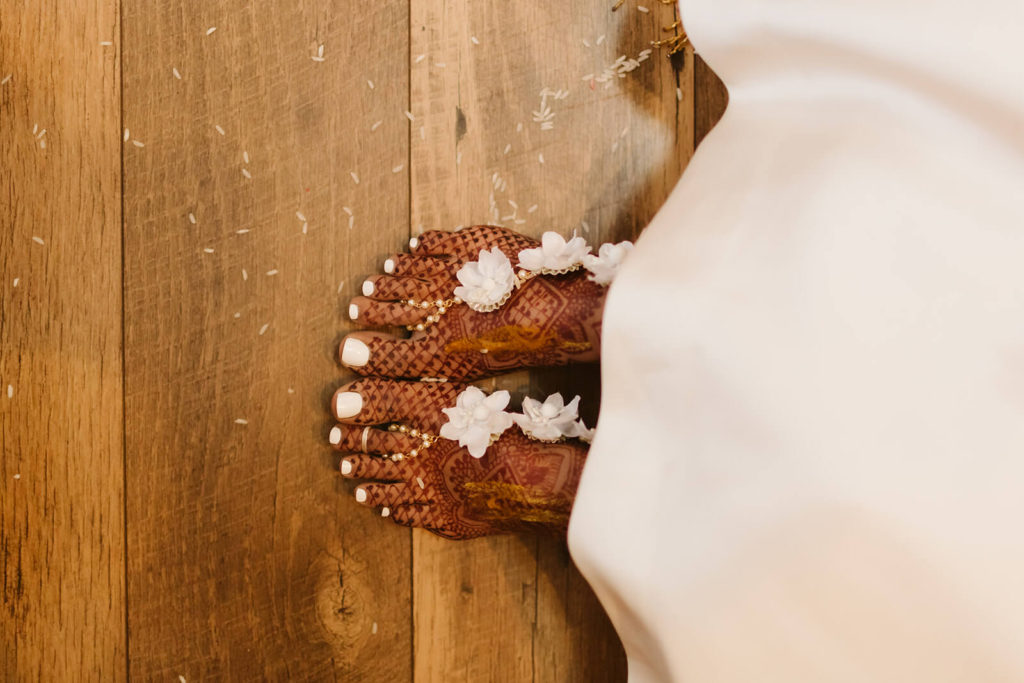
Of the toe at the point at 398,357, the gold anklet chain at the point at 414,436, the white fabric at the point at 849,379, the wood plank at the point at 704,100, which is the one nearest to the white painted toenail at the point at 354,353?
the toe at the point at 398,357

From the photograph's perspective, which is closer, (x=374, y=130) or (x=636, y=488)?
(x=636, y=488)

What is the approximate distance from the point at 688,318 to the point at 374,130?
56 centimetres

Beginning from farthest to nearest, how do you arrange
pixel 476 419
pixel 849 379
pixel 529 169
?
pixel 529 169, pixel 476 419, pixel 849 379

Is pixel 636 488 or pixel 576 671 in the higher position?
pixel 636 488

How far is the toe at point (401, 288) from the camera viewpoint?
94cm

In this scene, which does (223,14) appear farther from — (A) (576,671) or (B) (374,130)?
(A) (576,671)

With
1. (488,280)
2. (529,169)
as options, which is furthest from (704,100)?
(488,280)

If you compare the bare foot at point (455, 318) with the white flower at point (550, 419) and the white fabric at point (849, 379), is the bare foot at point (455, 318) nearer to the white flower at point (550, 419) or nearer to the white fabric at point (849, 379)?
the white flower at point (550, 419)

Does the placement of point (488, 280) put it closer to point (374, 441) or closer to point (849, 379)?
point (374, 441)

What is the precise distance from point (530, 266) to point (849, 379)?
1.48ft

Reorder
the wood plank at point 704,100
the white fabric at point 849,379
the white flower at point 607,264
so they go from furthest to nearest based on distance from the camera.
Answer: the wood plank at point 704,100 → the white flower at point 607,264 → the white fabric at point 849,379

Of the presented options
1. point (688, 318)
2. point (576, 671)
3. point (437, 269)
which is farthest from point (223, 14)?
point (576, 671)

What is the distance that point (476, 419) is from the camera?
34.8 inches

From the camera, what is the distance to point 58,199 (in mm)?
Result: 924
